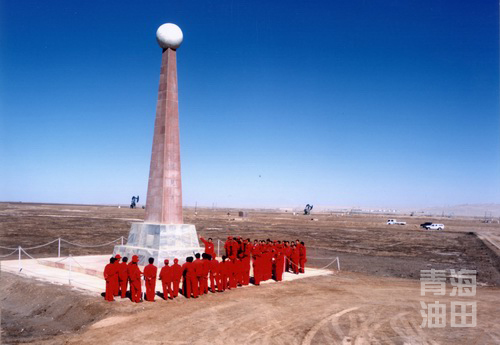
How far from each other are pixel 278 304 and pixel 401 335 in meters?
3.50

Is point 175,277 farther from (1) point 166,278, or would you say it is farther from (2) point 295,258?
(2) point 295,258

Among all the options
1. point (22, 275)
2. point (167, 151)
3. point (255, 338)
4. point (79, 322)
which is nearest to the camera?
point (255, 338)

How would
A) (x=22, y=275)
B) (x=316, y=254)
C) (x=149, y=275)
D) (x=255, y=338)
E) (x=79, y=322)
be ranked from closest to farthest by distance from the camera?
1. (x=255, y=338)
2. (x=79, y=322)
3. (x=149, y=275)
4. (x=22, y=275)
5. (x=316, y=254)

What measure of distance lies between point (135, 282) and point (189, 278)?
1545 millimetres

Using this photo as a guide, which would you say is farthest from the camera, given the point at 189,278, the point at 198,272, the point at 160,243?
the point at 160,243

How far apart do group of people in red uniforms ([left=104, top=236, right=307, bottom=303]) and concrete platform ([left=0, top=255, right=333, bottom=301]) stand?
47 centimetres

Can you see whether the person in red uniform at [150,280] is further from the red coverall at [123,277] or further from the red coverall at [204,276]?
the red coverall at [204,276]

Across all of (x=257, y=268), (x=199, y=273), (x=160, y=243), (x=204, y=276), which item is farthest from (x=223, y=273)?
(x=160, y=243)

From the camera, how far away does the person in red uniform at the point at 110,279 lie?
10.5m

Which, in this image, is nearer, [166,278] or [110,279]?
[110,279]

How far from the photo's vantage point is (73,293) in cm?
1116

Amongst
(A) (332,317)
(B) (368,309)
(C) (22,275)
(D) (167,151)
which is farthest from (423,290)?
(C) (22,275)

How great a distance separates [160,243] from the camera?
1418cm

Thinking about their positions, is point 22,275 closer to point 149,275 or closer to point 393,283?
point 149,275
